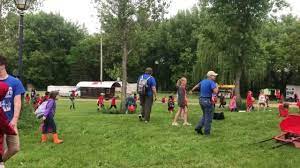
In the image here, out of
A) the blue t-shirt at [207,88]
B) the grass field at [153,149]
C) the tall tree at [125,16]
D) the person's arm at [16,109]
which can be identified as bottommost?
the grass field at [153,149]

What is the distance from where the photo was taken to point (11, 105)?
731 cm

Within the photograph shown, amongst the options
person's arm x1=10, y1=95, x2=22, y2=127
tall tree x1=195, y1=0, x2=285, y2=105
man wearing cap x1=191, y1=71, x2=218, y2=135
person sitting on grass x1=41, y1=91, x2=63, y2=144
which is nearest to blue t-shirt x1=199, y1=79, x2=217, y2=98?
man wearing cap x1=191, y1=71, x2=218, y2=135

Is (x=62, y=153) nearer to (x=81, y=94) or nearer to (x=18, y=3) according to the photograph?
(x=18, y=3)

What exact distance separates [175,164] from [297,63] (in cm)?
4991

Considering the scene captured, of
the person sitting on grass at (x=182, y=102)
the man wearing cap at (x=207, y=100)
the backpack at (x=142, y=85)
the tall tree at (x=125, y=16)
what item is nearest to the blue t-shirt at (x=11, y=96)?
the man wearing cap at (x=207, y=100)

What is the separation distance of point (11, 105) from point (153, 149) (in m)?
4.17

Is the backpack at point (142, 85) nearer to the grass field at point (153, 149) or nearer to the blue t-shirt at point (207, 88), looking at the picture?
the grass field at point (153, 149)

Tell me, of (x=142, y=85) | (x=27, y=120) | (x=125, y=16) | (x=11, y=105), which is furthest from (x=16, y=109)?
(x=125, y=16)

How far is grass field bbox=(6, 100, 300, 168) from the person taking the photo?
9.22 meters

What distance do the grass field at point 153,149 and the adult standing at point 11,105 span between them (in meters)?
2.11

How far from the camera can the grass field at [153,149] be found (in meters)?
9.22

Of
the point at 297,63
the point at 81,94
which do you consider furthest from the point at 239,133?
the point at 81,94

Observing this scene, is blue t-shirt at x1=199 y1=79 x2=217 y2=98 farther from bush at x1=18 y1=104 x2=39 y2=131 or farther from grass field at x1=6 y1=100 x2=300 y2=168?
bush at x1=18 y1=104 x2=39 y2=131

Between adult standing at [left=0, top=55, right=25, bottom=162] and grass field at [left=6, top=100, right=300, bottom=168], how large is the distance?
211 cm
